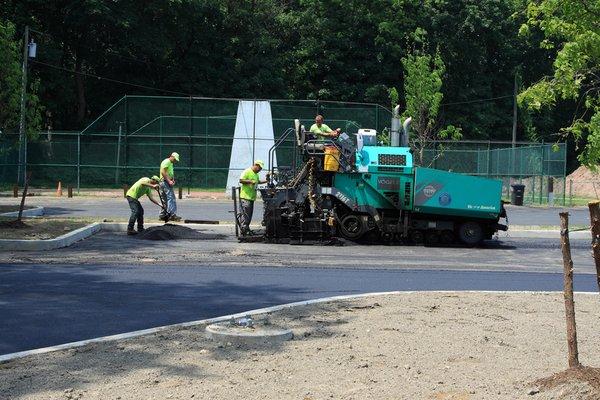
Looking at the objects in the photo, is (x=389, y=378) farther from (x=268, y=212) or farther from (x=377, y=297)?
(x=268, y=212)

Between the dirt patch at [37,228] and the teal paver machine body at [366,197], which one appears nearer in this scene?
the dirt patch at [37,228]

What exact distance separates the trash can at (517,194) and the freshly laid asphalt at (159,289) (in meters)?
20.8

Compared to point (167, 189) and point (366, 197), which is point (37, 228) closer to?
point (167, 189)

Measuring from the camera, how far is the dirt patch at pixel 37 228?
57.4ft

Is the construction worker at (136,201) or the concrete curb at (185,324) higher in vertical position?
the construction worker at (136,201)

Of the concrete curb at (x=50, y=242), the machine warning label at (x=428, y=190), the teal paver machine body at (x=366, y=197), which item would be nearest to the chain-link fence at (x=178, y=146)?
Result: the teal paver machine body at (x=366, y=197)

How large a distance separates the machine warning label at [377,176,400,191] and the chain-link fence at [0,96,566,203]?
20419mm

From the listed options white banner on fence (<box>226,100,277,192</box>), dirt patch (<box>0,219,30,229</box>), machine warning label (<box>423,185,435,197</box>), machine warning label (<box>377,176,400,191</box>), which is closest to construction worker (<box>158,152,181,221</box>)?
dirt patch (<box>0,219,30,229</box>)

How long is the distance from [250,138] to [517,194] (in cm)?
1204

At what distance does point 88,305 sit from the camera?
34.2 feet

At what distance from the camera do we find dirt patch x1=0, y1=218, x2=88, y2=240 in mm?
17484

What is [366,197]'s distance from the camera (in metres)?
19.4

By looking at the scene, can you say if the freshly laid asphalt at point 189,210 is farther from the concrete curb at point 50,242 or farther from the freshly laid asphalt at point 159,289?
the freshly laid asphalt at point 159,289

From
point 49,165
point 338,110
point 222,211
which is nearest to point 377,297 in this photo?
point 222,211
